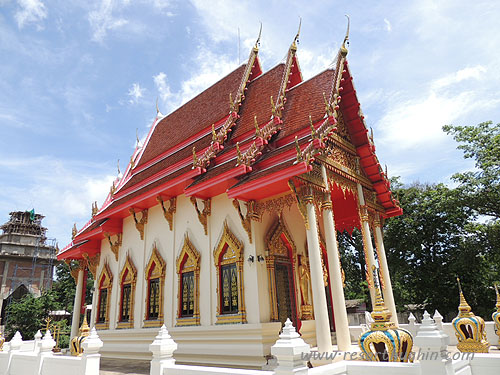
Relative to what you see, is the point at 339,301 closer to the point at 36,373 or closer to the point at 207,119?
the point at 36,373

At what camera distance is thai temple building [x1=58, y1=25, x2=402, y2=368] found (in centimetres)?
709

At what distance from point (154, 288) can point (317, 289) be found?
5.24 meters

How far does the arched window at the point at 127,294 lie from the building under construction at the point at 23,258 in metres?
23.9

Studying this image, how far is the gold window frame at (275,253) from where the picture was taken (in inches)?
297

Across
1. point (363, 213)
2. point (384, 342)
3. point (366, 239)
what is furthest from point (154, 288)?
point (384, 342)

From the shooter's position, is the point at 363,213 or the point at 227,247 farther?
the point at 363,213

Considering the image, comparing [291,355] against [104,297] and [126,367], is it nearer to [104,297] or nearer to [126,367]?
[126,367]

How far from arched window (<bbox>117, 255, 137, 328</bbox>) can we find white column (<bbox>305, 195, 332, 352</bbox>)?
602 centimetres

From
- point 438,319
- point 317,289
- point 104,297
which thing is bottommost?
point 438,319

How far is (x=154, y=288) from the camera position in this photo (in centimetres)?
982

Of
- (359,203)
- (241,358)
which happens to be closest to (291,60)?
(359,203)

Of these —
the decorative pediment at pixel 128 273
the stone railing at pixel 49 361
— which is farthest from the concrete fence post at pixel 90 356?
the decorative pediment at pixel 128 273

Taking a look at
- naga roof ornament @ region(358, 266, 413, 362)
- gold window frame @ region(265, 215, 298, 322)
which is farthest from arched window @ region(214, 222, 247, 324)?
naga roof ornament @ region(358, 266, 413, 362)

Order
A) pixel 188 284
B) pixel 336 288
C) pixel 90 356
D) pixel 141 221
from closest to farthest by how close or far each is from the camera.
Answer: pixel 90 356 < pixel 336 288 < pixel 188 284 < pixel 141 221
